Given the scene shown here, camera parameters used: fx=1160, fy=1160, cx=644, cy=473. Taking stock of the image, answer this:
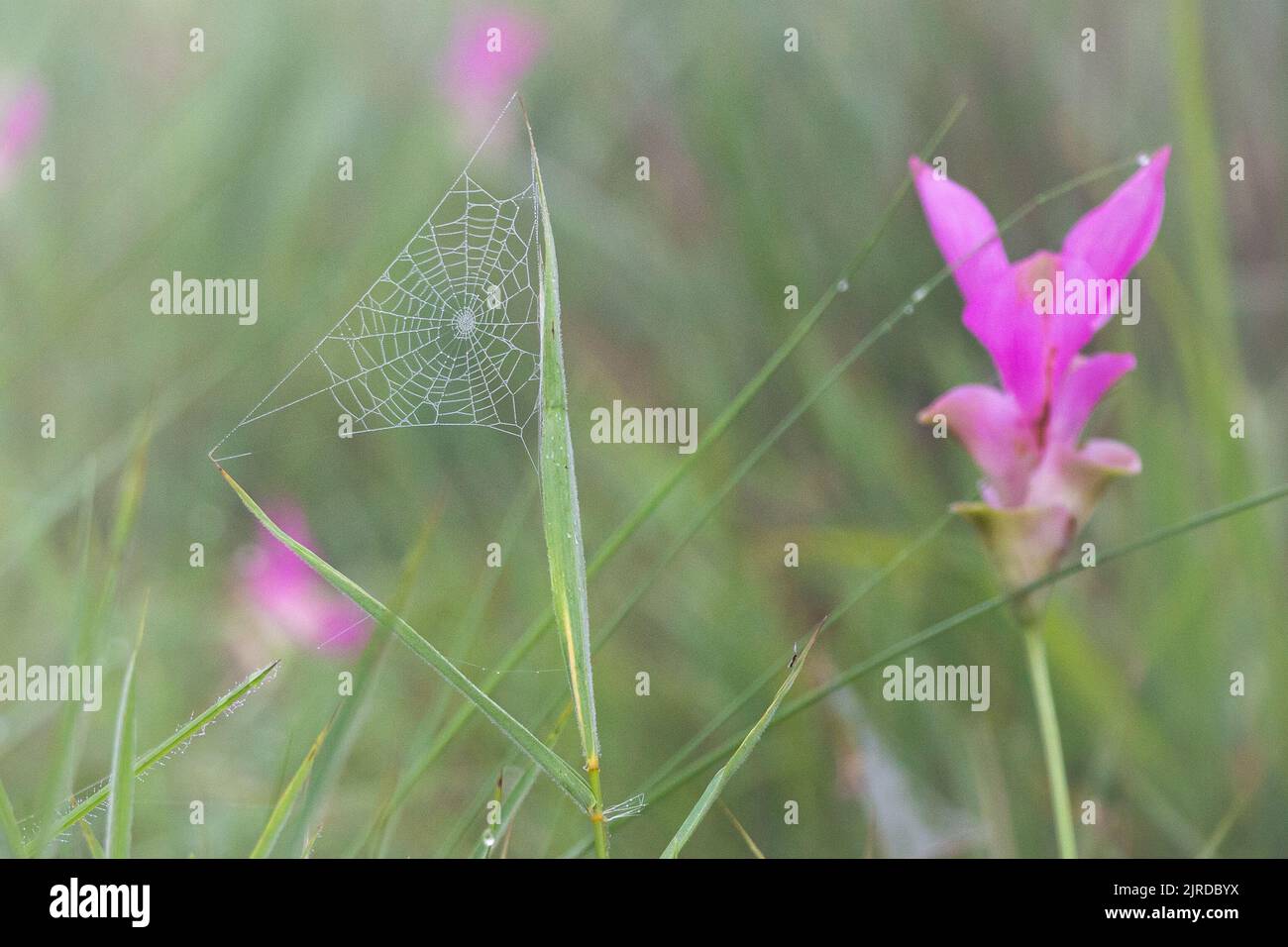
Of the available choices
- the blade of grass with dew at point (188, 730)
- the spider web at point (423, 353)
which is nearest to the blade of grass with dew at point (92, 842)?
the blade of grass with dew at point (188, 730)

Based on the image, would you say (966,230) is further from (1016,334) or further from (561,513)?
(561,513)

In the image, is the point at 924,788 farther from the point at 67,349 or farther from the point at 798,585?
the point at 67,349

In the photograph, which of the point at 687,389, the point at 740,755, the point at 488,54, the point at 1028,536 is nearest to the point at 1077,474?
the point at 1028,536

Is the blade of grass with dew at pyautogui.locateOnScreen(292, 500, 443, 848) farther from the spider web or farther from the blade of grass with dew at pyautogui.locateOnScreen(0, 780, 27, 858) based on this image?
the spider web

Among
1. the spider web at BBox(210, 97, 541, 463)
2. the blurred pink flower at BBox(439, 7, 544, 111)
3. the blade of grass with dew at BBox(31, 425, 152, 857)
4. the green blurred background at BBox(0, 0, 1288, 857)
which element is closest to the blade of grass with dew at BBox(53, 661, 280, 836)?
the blade of grass with dew at BBox(31, 425, 152, 857)

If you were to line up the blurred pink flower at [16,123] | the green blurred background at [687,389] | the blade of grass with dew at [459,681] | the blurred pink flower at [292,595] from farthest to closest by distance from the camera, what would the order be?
the blurred pink flower at [16,123] → the blurred pink flower at [292,595] → the green blurred background at [687,389] → the blade of grass with dew at [459,681]

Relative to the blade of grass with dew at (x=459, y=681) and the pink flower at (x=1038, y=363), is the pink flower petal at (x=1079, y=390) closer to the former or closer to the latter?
the pink flower at (x=1038, y=363)
